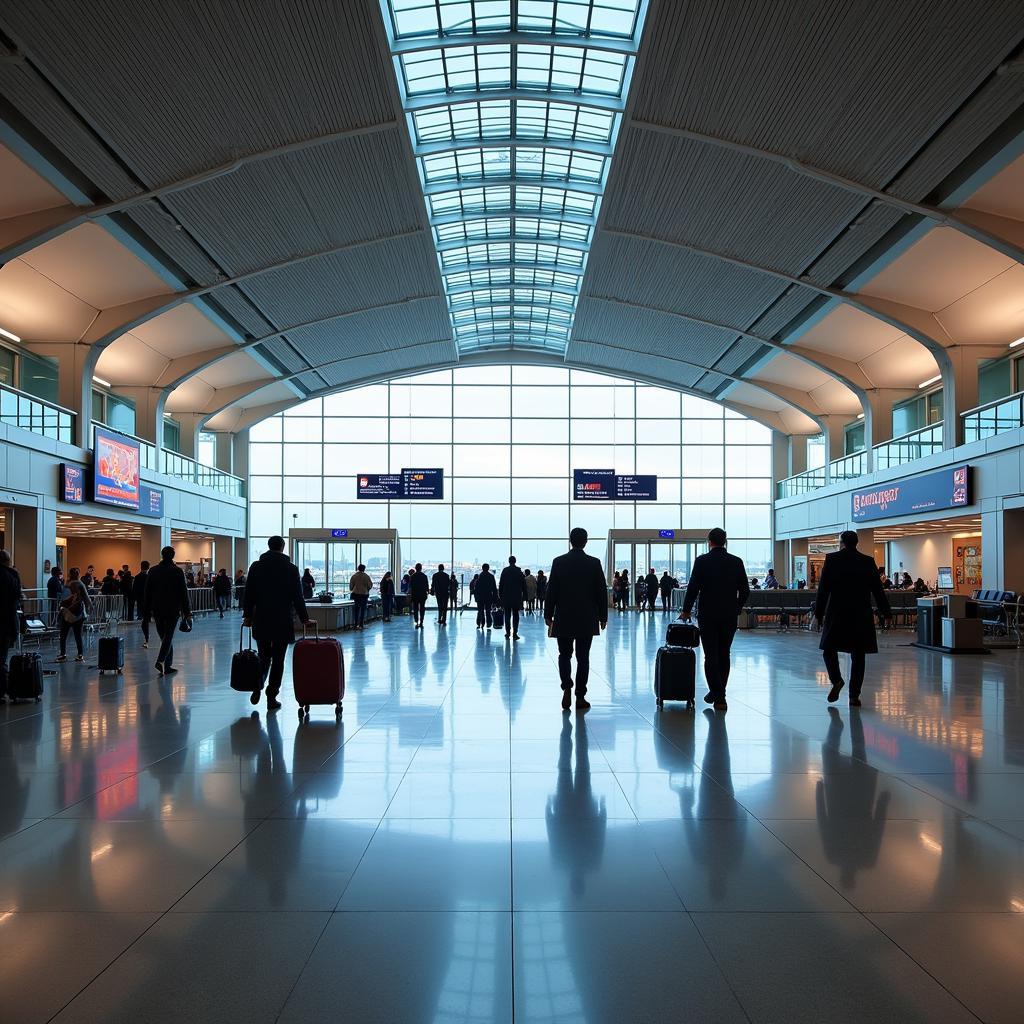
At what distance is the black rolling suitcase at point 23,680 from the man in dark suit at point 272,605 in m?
2.28

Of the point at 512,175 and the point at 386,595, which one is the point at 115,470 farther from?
the point at 512,175

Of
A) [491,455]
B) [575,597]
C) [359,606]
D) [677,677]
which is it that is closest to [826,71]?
[575,597]

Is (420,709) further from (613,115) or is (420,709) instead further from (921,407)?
(921,407)

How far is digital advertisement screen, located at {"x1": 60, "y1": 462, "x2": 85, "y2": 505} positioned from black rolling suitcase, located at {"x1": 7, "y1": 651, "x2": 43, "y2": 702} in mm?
15117

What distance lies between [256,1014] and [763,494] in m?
42.5

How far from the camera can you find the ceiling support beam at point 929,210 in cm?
1836

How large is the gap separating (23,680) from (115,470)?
18.3 meters

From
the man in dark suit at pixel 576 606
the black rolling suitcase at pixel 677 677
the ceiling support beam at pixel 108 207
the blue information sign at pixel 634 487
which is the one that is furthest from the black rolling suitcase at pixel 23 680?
the blue information sign at pixel 634 487

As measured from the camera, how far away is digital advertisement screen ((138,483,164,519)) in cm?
→ 2941

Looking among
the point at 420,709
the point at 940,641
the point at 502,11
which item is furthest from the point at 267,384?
the point at 420,709

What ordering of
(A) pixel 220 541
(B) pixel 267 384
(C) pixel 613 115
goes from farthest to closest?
1. (A) pixel 220 541
2. (B) pixel 267 384
3. (C) pixel 613 115

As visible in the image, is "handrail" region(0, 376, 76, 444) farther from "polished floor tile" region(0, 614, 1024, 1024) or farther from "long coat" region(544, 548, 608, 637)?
"long coat" region(544, 548, 608, 637)

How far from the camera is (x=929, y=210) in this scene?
18.4 m

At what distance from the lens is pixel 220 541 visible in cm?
4159
